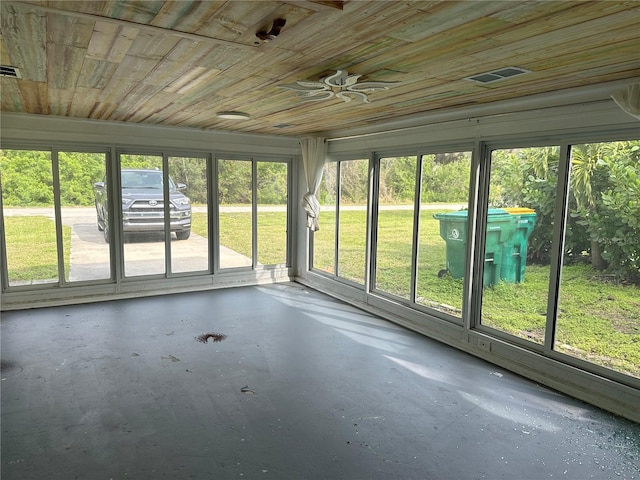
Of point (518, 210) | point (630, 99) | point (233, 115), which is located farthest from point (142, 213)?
point (630, 99)

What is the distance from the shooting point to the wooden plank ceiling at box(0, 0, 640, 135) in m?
1.96

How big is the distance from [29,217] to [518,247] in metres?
5.96

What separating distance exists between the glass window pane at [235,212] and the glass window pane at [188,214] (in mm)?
271

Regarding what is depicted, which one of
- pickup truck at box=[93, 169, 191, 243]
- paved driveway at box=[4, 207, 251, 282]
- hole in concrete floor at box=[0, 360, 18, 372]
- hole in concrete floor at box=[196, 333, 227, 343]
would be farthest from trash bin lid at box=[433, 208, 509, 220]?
hole in concrete floor at box=[0, 360, 18, 372]

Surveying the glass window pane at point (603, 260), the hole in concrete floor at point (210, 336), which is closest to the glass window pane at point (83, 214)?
the hole in concrete floor at point (210, 336)

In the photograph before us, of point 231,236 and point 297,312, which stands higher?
point 231,236

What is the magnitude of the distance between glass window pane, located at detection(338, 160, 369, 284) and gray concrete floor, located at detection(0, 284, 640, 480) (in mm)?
1484

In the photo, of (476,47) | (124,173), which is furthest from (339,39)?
(124,173)

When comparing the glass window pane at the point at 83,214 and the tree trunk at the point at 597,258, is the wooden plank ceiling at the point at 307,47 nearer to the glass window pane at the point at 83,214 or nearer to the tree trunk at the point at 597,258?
the tree trunk at the point at 597,258

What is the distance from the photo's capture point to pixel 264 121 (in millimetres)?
5488

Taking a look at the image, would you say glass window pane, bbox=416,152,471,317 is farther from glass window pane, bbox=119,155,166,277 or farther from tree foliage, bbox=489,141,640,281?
glass window pane, bbox=119,155,166,277

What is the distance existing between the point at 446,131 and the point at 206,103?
2543 millimetres

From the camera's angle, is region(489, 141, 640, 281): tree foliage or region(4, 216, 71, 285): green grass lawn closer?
region(489, 141, 640, 281): tree foliage

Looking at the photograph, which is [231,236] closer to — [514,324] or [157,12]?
[514,324]
